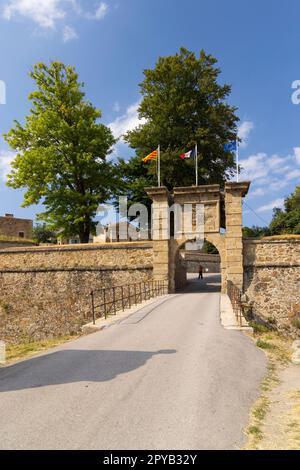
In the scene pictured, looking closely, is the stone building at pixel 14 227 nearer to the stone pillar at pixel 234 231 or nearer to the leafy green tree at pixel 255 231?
the stone pillar at pixel 234 231

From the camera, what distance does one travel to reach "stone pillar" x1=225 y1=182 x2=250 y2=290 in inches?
767

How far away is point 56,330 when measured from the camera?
810 inches

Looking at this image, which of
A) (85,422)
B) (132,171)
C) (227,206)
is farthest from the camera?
(132,171)

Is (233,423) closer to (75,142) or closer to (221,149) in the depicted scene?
(75,142)

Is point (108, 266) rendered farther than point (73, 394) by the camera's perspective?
Yes

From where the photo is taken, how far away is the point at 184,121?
29516 mm

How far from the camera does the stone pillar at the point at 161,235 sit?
20.8 metres

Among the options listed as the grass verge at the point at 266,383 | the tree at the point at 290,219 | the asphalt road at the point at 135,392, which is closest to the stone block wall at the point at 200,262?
the tree at the point at 290,219

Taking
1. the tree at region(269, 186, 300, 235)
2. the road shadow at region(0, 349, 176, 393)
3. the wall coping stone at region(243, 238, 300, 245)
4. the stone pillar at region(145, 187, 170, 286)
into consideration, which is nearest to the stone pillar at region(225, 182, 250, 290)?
the wall coping stone at region(243, 238, 300, 245)

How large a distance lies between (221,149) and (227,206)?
10.7 metres

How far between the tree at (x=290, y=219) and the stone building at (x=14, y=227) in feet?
107

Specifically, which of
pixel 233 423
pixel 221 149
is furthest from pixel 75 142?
pixel 233 423

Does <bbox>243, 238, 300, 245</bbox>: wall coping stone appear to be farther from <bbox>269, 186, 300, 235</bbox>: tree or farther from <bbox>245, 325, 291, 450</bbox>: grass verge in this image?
<bbox>269, 186, 300, 235</bbox>: tree

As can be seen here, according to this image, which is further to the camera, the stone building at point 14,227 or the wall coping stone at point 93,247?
the stone building at point 14,227
